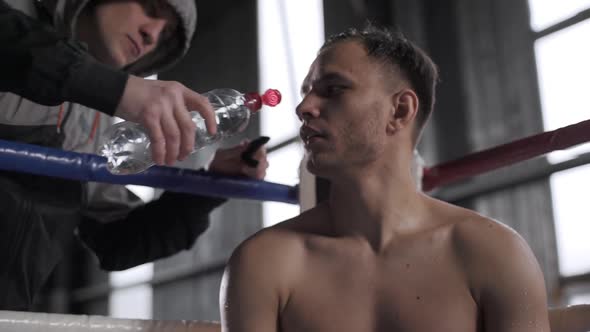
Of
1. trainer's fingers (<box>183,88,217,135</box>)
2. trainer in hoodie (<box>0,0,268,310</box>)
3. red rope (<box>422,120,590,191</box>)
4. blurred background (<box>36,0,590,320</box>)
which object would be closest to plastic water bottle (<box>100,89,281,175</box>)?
trainer in hoodie (<box>0,0,268,310</box>)

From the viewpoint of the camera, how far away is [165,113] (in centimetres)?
Result: 99

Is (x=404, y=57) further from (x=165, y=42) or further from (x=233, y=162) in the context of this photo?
(x=165, y=42)

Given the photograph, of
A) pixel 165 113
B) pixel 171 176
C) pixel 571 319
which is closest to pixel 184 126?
pixel 165 113

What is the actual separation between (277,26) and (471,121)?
203 cm

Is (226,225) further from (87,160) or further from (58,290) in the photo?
(87,160)

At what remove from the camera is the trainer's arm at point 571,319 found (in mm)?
1279

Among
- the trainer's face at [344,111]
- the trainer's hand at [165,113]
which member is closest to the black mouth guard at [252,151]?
the trainer's face at [344,111]

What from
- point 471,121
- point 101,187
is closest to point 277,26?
point 471,121

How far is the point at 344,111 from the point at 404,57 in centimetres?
23

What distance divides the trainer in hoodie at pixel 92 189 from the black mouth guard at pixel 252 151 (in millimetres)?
14

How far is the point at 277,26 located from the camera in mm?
6031

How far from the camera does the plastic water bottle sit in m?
1.35

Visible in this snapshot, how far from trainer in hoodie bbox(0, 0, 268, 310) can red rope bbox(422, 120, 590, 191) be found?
430 millimetres

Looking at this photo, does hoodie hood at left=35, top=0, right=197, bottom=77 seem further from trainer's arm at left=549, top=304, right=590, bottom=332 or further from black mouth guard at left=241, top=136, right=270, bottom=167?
trainer's arm at left=549, top=304, right=590, bottom=332
